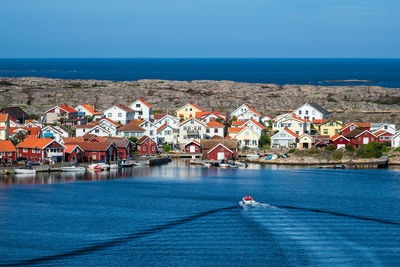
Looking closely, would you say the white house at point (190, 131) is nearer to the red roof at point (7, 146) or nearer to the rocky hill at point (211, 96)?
the red roof at point (7, 146)

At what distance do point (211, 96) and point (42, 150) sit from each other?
41775mm

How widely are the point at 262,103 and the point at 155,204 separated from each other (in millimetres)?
48034

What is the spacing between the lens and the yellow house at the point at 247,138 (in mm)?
56594

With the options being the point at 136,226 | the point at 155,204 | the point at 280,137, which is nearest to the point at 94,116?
the point at 280,137

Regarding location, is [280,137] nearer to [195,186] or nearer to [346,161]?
[346,161]

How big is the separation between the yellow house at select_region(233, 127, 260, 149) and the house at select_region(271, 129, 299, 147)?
156 centimetres

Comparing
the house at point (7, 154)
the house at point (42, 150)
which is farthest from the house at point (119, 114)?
the house at point (7, 154)

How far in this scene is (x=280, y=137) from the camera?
5625 cm

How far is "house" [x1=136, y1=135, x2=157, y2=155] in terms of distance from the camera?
5341 cm

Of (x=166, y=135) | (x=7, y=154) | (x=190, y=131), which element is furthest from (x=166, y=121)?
(x=7, y=154)

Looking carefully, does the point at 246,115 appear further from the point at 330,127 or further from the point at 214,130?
the point at 330,127

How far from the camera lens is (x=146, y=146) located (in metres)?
53.6

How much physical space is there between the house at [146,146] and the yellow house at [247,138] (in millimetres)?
7691

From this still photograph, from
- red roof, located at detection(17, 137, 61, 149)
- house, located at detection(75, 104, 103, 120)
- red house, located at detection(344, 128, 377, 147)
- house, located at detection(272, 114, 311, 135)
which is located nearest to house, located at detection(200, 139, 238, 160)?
house, located at detection(272, 114, 311, 135)
